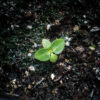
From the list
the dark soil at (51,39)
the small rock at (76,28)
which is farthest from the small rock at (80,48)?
the small rock at (76,28)

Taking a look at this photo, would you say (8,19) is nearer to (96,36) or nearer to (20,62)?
(20,62)

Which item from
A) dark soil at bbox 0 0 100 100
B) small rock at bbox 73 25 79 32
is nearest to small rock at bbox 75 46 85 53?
dark soil at bbox 0 0 100 100

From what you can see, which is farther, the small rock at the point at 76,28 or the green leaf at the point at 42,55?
the small rock at the point at 76,28

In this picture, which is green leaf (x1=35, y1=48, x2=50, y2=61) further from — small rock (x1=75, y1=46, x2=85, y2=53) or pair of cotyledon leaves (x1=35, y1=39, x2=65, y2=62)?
small rock (x1=75, y1=46, x2=85, y2=53)

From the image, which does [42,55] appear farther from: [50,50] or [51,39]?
[51,39]

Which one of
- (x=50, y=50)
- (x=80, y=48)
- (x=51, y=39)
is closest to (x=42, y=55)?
(x=50, y=50)

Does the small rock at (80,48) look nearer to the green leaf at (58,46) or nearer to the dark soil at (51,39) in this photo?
the dark soil at (51,39)

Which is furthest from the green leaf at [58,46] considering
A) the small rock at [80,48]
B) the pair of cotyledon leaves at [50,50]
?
the small rock at [80,48]

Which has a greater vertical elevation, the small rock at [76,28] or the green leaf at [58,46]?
the small rock at [76,28]
